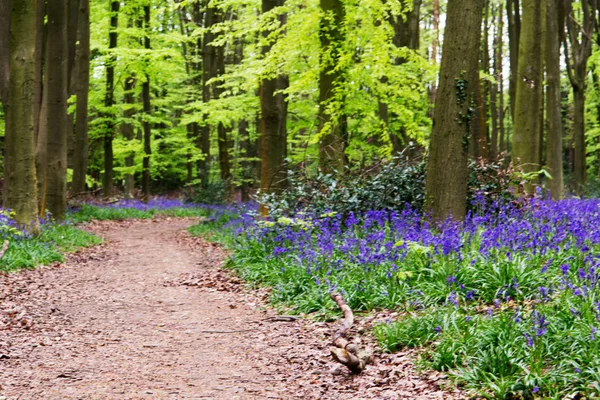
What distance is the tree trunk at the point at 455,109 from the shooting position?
293 inches

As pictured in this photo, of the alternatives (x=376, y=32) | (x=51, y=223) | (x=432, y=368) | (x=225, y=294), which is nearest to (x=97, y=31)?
(x=51, y=223)

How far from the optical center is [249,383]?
175 inches

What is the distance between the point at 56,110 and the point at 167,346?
9933 mm

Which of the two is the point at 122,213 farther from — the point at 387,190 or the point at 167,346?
the point at 167,346

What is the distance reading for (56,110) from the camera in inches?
534

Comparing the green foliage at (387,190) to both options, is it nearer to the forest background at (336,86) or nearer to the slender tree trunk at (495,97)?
the forest background at (336,86)

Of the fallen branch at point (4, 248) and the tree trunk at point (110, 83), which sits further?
the tree trunk at point (110, 83)

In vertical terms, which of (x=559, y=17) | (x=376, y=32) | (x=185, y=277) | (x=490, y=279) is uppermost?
(x=559, y=17)

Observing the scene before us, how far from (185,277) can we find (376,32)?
6.78 meters

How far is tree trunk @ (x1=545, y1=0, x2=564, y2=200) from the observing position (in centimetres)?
1373

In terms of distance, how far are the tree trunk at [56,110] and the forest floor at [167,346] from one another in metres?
5.36

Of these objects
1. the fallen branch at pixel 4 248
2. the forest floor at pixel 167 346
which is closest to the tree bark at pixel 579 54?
the forest floor at pixel 167 346

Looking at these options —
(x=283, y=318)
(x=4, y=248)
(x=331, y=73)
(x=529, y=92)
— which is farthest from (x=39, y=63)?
(x=529, y=92)

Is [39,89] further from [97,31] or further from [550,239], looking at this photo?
[550,239]
